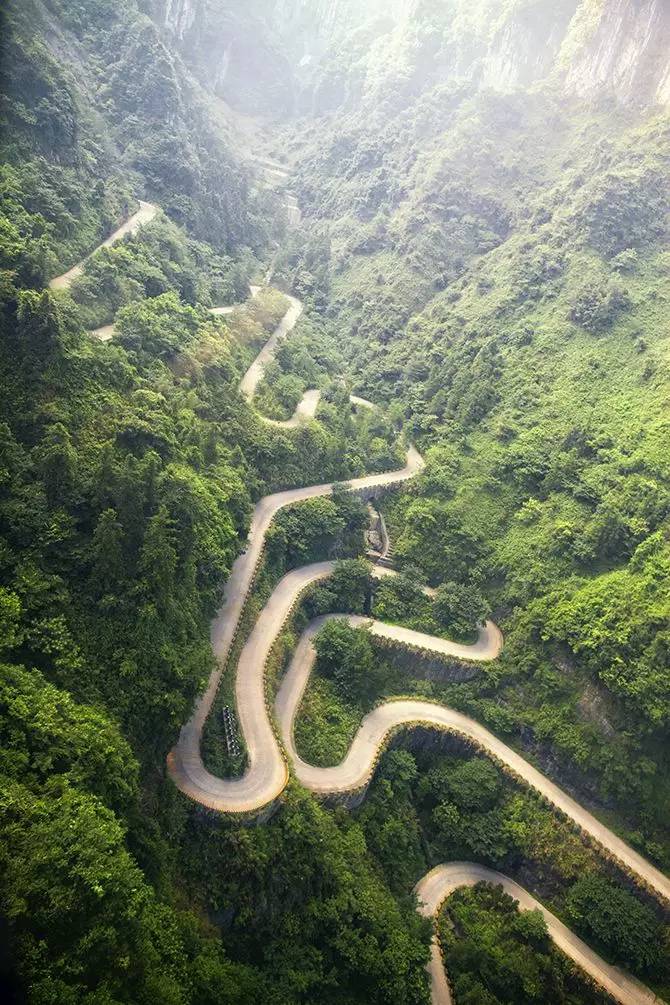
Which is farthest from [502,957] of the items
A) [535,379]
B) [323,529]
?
[535,379]

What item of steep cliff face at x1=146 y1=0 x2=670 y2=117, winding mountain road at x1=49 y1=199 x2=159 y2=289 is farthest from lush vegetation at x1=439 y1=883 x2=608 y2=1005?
steep cliff face at x1=146 y1=0 x2=670 y2=117

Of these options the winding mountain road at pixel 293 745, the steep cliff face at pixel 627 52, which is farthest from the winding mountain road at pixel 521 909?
the steep cliff face at pixel 627 52

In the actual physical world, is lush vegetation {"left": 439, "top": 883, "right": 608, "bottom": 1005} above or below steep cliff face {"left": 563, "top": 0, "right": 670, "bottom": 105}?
below

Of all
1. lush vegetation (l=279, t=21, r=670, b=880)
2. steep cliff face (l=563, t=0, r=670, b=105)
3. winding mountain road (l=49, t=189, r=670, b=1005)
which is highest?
steep cliff face (l=563, t=0, r=670, b=105)

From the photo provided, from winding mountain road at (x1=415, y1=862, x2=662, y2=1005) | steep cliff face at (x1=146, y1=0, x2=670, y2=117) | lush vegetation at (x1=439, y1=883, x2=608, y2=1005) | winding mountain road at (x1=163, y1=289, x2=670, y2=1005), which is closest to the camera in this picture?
winding mountain road at (x1=163, y1=289, x2=670, y2=1005)

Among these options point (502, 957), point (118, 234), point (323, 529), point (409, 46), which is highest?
point (409, 46)

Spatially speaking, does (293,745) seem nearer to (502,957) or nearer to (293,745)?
(293,745)

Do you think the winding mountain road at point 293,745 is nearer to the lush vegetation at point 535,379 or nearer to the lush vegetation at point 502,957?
the lush vegetation at point 502,957

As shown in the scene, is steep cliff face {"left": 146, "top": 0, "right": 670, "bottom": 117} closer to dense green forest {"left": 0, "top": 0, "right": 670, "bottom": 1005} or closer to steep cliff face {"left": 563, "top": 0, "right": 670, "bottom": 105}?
steep cliff face {"left": 563, "top": 0, "right": 670, "bottom": 105}
